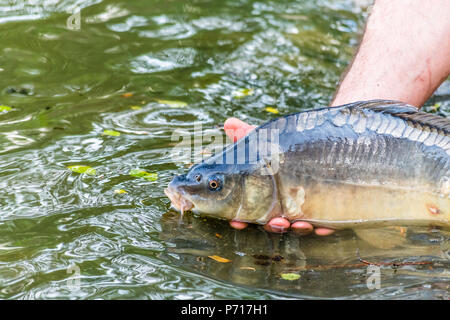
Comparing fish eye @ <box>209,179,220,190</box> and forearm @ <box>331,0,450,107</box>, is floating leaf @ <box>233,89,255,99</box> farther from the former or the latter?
fish eye @ <box>209,179,220,190</box>

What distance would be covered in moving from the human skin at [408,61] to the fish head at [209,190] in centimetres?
123

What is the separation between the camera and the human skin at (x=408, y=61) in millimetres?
4723

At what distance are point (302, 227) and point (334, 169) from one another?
38 cm

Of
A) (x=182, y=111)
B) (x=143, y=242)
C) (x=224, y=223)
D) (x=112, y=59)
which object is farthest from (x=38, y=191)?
(x=112, y=59)

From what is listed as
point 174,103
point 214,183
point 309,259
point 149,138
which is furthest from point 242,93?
point 309,259

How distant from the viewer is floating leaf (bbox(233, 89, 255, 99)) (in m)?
6.02

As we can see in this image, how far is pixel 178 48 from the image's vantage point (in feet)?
23.1

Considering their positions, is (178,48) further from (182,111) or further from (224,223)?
(224,223)

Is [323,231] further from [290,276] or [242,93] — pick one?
[242,93]

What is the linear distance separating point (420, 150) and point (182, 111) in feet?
7.78

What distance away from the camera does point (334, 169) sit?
3859 mm

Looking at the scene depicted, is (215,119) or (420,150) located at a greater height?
(420,150)

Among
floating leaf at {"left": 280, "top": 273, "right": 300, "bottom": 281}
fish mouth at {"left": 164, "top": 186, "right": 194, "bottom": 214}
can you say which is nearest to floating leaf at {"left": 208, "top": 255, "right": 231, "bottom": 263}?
floating leaf at {"left": 280, "top": 273, "right": 300, "bottom": 281}
